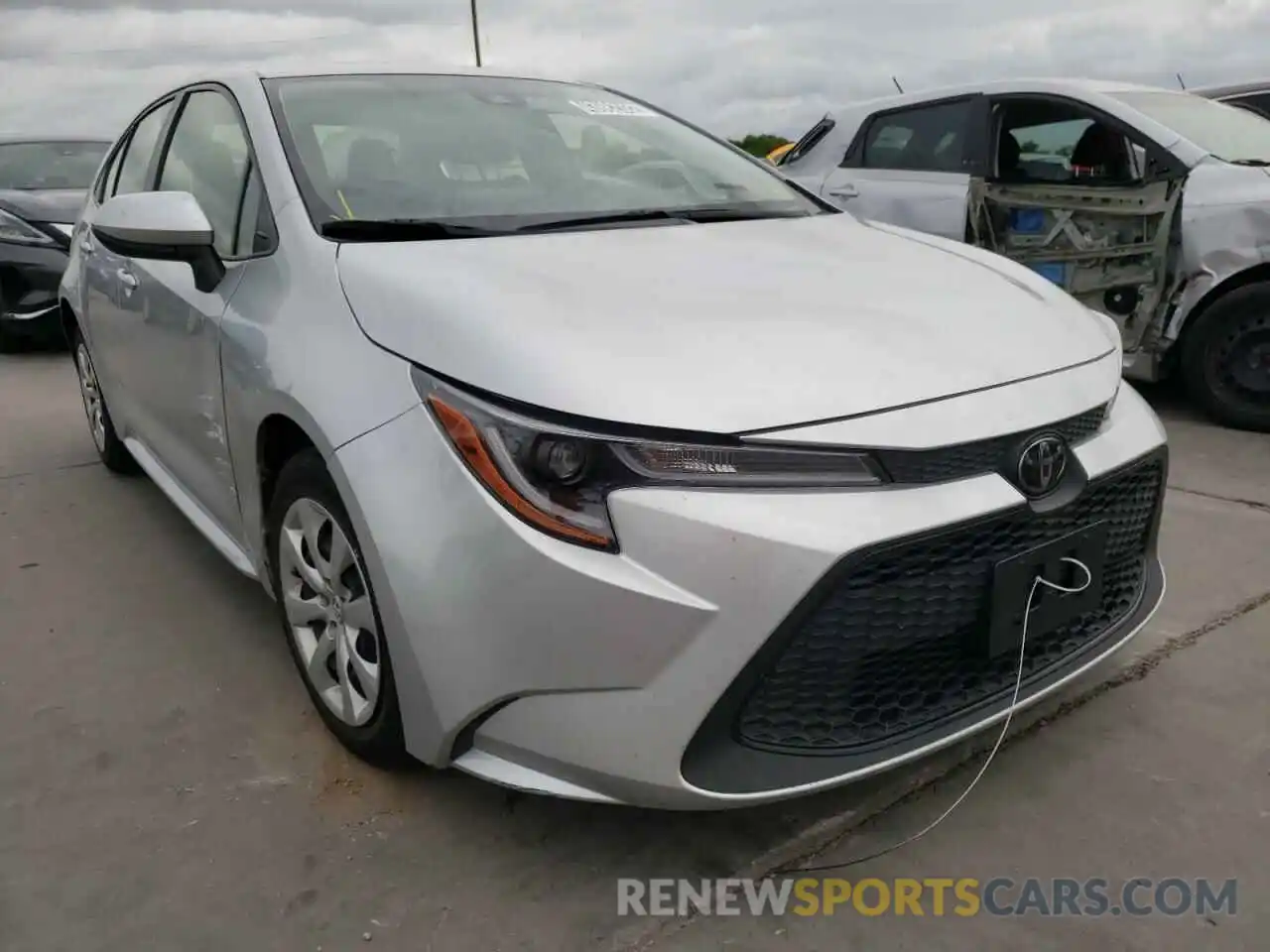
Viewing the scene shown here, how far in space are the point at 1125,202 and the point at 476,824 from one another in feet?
13.3

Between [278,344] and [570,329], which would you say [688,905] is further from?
[278,344]

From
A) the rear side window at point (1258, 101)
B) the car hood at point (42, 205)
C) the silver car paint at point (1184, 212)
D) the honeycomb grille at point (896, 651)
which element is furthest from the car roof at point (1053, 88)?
the car hood at point (42, 205)

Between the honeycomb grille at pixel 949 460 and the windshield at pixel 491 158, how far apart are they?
110 centimetres

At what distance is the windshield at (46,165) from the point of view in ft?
25.5

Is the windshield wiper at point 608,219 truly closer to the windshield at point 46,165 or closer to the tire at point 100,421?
the tire at point 100,421

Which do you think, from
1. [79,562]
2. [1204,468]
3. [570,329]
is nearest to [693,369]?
[570,329]

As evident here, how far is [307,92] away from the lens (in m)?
2.71

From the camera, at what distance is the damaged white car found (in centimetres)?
451

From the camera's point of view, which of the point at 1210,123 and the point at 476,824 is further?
the point at 1210,123

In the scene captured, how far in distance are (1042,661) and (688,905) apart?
0.80 meters

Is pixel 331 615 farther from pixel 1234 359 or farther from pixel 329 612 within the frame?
pixel 1234 359

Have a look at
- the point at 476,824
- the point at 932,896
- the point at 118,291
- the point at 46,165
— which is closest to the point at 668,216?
the point at 476,824

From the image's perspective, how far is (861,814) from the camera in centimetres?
206

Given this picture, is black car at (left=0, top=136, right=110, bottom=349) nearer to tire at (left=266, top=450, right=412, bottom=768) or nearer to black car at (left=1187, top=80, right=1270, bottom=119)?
tire at (left=266, top=450, right=412, bottom=768)
